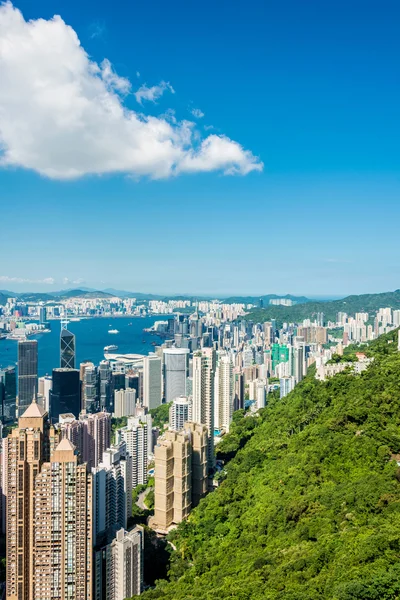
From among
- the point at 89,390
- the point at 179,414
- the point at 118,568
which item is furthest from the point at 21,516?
the point at 89,390

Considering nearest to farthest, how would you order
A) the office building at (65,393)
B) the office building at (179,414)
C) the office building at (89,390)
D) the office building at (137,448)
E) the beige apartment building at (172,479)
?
the beige apartment building at (172,479) < the office building at (137,448) < the office building at (179,414) < the office building at (65,393) < the office building at (89,390)

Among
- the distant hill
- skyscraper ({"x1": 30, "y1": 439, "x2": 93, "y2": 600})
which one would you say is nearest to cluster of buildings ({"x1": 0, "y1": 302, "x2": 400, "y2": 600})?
skyscraper ({"x1": 30, "y1": 439, "x2": 93, "y2": 600})

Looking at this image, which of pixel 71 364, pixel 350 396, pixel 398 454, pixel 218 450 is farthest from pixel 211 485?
pixel 71 364

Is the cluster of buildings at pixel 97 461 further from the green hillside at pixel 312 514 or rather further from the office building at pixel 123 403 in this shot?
the green hillside at pixel 312 514

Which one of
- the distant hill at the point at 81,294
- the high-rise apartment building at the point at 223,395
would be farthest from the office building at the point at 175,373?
the distant hill at the point at 81,294

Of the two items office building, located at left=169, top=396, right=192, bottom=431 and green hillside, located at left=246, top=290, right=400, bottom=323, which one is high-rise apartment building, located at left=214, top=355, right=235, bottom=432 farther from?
green hillside, located at left=246, top=290, right=400, bottom=323

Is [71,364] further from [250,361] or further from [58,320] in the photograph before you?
[58,320]
